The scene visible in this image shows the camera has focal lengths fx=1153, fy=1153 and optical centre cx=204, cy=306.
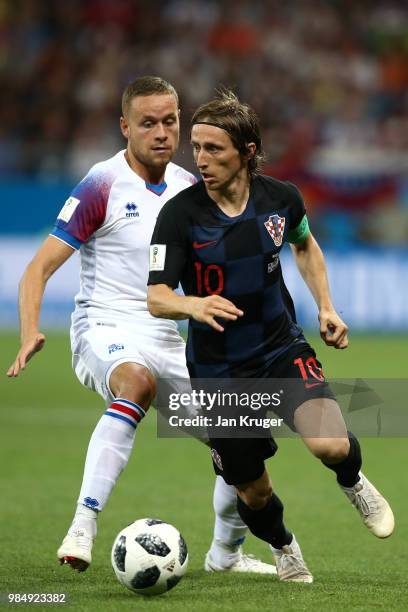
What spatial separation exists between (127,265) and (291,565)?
168cm

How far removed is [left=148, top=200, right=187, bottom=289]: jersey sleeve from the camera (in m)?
4.87

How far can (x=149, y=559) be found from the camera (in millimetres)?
4883

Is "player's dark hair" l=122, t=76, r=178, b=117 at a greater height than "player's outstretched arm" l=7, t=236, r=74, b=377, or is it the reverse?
"player's dark hair" l=122, t=76, r=178, b=117

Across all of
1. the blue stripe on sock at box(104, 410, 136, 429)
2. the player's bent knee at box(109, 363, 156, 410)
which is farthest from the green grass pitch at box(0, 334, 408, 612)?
the player's bent knee at box(109, 363, 156, 410)

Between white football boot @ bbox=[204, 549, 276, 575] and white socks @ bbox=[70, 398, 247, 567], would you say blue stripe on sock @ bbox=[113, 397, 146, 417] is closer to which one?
white socks @ bbox=[70, 398, 247, 567]

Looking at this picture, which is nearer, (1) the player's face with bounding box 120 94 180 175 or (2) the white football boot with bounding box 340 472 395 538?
(2) the white football boot with bounding box 340 472 395 538

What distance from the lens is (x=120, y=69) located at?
20484 millimetres

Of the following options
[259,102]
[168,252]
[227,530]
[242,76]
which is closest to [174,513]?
[227,530]

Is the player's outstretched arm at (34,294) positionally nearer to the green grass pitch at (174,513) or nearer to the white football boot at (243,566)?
the green grass pitch at (174,513)

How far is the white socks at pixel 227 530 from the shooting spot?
229 inches

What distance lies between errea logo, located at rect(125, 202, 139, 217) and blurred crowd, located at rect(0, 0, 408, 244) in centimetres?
1283

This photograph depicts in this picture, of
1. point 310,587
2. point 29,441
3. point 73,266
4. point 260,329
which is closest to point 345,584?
point 310,587

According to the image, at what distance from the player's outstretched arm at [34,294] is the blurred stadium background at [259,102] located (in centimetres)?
1181

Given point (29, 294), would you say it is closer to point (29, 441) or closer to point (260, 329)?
point (260, 329)
